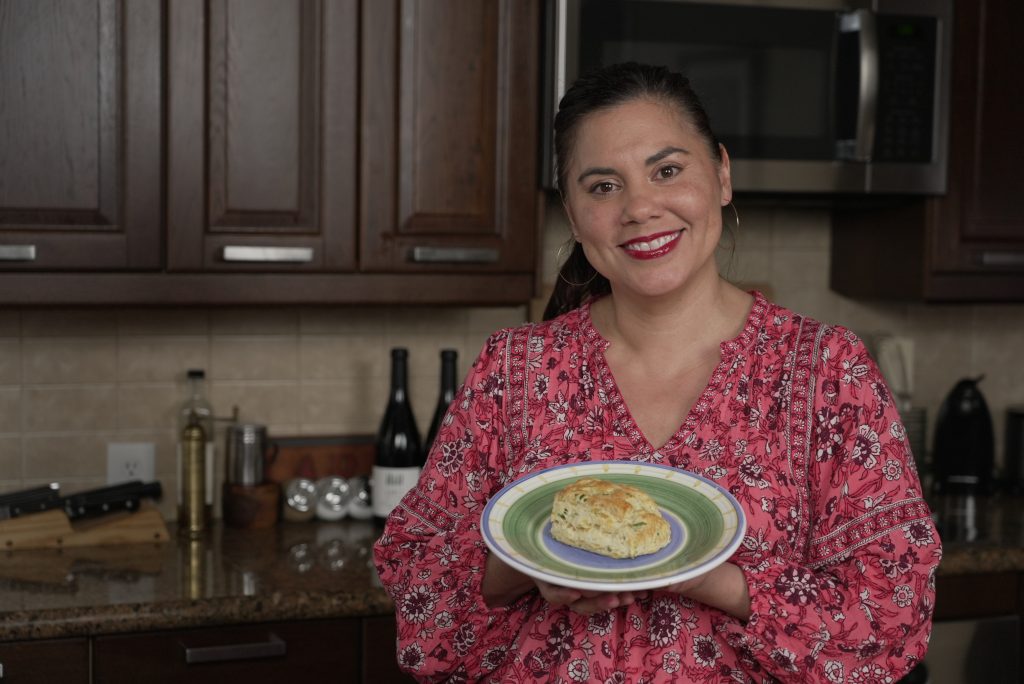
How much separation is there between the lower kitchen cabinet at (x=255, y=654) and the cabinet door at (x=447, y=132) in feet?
2.24

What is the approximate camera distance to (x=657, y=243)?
134 cm

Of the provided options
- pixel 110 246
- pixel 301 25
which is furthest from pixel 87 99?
pixel 301 25

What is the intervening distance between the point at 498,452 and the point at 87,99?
113 cm

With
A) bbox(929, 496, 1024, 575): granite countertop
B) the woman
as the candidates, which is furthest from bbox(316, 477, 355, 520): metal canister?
bbox(929, 496, 1024, 575): granite countertop

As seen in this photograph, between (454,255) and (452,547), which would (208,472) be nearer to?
(454,255)

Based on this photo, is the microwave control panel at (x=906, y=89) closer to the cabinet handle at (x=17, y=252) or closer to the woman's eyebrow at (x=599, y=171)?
the woman's eyebrow at (x=599, y=171)

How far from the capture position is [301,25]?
7.11ft

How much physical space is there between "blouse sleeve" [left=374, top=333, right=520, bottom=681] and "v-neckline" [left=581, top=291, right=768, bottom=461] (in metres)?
0.13

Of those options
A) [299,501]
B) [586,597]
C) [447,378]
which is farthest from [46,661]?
[586,597]

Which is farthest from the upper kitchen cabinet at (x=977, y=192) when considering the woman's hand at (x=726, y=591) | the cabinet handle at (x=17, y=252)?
the cabinet handle at (x=17, y=252)

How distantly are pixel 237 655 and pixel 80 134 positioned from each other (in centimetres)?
95

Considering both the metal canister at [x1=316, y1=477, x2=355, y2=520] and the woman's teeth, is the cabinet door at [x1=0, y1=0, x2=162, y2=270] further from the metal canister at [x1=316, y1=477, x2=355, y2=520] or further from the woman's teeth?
the woman's teeth

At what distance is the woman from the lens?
47.7 inches

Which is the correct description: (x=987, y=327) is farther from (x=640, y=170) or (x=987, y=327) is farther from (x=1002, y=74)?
(x=640, y=170)
